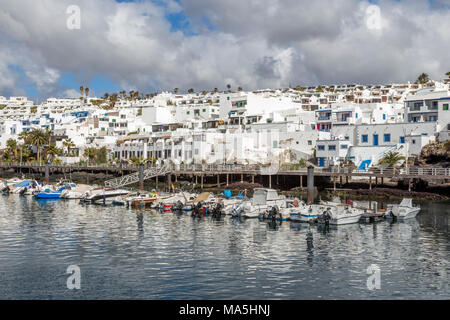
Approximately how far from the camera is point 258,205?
48.8m

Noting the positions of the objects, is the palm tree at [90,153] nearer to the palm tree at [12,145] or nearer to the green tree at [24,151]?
the green tree at [24,151]

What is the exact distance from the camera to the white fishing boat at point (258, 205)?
158 feet

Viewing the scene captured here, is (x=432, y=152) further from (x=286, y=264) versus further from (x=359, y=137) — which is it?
(x=286, y=264)

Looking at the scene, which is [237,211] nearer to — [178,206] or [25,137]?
[178,206]

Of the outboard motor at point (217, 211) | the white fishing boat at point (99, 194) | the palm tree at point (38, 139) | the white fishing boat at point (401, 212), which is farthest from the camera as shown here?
the palm tree at point (38, 139)

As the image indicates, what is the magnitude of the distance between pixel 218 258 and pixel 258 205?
19119 millimetres

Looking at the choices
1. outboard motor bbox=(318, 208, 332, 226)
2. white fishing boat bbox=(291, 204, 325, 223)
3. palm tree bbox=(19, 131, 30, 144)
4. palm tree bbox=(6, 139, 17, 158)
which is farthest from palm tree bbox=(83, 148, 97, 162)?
outboard motor bbox=(318, 208, 332, 226)

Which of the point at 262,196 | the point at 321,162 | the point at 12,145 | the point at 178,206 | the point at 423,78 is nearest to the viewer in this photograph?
the point at 262,196

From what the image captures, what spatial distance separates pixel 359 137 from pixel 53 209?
5491 cm

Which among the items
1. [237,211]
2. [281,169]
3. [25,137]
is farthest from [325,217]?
[25,137]

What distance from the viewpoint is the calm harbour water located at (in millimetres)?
23641

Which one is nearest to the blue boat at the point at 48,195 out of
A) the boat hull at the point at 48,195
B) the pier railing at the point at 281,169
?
the boat hull at the point at 48,195

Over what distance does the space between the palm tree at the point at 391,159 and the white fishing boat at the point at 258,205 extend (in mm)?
31308

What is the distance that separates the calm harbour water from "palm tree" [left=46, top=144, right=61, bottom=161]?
82.7 meters
